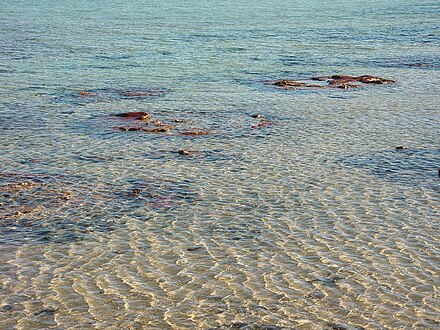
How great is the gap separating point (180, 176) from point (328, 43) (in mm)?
19942

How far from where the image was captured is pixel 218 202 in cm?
941

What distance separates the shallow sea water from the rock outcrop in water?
0.48m

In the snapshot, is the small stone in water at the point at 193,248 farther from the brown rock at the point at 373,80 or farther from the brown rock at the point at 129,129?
the brown rock at the point at 373,80

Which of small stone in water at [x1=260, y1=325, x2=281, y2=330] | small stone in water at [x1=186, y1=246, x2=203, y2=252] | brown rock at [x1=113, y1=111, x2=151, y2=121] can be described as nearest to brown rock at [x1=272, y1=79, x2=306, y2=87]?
brown rock at [x1=113, y1=111, x2=151, y2=121]

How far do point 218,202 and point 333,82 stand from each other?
34.6 feet

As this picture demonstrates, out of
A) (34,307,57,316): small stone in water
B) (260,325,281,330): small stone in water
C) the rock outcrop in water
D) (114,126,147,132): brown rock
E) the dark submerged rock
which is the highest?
(34,307,57,316): small stone in water

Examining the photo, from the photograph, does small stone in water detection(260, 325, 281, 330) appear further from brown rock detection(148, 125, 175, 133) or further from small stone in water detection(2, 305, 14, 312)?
brown rock detection(148, 125, 175, 133)

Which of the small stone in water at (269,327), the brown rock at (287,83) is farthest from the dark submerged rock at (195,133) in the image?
the small stone in water at (269,327)

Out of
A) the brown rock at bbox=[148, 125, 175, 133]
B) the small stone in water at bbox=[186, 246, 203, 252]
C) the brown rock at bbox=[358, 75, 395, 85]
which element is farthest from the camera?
the brown rock at bbox=[358, 75, 395, 85]

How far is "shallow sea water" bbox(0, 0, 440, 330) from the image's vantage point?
21.3 ft

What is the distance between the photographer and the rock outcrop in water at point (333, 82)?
1872cm

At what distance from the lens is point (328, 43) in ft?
96.1

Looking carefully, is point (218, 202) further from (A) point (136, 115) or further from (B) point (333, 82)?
(B) point (333, 82)

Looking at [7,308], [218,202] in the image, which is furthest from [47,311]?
[218,202]
